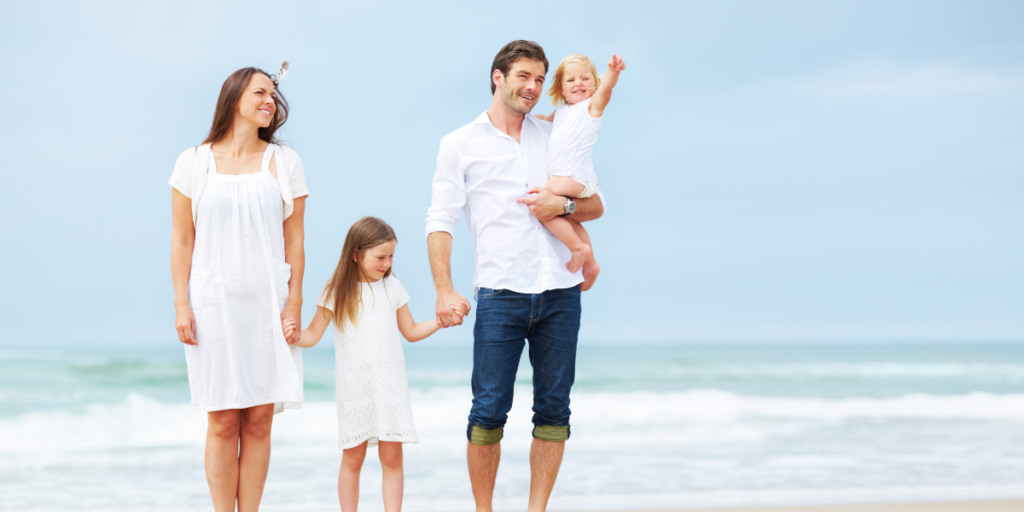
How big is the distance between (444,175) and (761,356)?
39.5 ft

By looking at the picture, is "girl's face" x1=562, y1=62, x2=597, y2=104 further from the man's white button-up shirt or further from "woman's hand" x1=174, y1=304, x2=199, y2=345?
"woman's hand" x1=174, y1=304, x2=199, y2=345

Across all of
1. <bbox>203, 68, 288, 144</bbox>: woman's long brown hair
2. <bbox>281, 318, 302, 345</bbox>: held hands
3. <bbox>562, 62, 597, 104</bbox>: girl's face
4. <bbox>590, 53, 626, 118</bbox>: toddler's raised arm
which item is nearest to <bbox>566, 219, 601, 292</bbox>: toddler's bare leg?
<bbox>590, 53, 626, 118</bbox>: toddler's raised arm

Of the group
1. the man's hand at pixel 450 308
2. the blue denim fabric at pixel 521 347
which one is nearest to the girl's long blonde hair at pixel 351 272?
the man's hand at pixel 450 308

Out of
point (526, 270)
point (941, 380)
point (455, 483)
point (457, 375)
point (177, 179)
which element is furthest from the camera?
point (941, 380)

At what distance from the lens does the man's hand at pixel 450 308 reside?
2615mm

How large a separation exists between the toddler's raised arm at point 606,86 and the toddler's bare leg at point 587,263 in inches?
15.9

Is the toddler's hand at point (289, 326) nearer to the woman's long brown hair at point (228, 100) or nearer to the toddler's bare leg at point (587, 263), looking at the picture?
the woman's long brown hair at point (228, 100)

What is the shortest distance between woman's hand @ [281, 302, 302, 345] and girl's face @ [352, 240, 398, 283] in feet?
1.09

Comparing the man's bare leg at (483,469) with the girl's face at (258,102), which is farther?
the man's bare leg at (483,469)

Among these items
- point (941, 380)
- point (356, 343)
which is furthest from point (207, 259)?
point (941, 380)

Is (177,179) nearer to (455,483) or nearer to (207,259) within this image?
(207,259)

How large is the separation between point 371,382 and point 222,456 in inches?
21.5

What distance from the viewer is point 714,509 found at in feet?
13.0

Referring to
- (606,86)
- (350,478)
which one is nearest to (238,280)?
(350,478)
